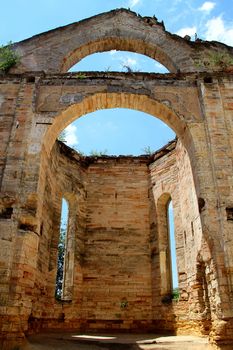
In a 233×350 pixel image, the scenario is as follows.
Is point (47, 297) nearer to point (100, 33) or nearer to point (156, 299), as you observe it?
point (156, 299)

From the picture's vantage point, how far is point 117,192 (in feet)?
41.0

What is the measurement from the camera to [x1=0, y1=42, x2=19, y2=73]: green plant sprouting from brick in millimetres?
8891

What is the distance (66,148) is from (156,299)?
6111 millimetres

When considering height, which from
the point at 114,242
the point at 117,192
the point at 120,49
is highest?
the point at 120,49

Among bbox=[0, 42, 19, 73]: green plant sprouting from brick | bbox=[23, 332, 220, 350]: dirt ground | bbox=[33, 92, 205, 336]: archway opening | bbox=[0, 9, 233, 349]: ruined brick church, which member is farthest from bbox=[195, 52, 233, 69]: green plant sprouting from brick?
bbox=[23, 332, 220, 350]: dirt ground

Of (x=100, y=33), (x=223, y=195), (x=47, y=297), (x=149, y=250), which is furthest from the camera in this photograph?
(x=149, y=250)

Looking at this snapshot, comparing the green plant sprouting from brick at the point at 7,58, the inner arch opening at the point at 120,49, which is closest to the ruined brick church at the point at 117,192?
the inner arch opening at the point at 120,49

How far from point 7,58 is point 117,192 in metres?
6.14

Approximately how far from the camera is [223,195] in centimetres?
680

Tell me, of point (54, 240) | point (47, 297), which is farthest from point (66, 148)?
point (47, 297)

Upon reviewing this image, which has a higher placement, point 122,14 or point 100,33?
point 122,14

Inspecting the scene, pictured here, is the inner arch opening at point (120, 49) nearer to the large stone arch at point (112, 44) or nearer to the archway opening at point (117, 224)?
the large stone arch at point (112, 44)

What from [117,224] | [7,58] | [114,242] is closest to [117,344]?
[114,242]

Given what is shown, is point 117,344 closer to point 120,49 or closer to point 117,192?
point 117,192
